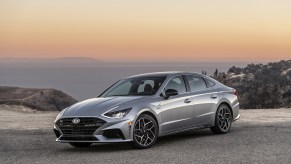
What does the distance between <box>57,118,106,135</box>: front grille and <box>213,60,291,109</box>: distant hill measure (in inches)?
1304

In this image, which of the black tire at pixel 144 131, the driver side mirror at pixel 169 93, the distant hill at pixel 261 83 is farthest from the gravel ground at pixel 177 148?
the distant hill at pixel 261 83

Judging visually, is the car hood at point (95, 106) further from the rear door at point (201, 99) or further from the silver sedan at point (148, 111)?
the rear door at point (201, 99)

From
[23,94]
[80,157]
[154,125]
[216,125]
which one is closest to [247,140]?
[216,125]

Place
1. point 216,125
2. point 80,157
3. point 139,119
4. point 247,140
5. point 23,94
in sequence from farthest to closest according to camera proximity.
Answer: point 23,94 < point 216,125 < point 247,140 < point 139,119 < point 80,157

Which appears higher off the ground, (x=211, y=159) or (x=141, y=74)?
(x=141, y=74)

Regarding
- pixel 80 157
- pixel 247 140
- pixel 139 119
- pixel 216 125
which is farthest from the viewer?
pixel 216 125

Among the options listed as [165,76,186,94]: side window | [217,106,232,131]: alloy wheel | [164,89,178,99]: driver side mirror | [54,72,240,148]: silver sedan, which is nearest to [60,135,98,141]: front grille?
[54,72,240,148]: silver sedan

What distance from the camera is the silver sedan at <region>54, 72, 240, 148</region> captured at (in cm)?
1215

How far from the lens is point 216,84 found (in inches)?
594

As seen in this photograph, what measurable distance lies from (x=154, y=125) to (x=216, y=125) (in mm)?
2444

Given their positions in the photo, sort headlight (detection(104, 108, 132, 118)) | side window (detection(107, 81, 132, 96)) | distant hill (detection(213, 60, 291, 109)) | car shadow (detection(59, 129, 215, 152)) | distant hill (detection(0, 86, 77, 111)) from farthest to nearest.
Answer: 1. distant hill (detection(213, 60, 291, 109))
2. distant hill (detection(0, 86, 77, 111))
3. side window (detection(107, 81, 132, 96))
4. car shadow (detection(59, 129, 215, 152))
5. headlight (detection(104, 108, 132, 118))

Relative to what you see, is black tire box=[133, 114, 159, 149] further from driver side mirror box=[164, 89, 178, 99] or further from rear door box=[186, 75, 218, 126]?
rear door box=[186, 75, 218, 126]

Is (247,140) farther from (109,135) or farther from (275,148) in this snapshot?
(109,135)

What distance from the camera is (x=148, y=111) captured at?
41.4ft
